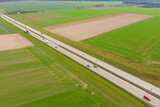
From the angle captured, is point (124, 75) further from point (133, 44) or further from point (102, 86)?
point (133, 44)

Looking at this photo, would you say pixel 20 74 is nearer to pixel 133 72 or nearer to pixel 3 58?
pixel 3 58

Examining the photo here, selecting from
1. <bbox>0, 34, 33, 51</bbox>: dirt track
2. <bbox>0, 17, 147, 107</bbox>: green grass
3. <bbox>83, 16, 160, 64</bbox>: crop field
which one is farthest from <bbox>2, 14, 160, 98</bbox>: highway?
<bbox>0, 34, 33, 51</bbox>: dirt track

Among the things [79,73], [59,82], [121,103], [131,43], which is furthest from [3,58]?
[131,43]

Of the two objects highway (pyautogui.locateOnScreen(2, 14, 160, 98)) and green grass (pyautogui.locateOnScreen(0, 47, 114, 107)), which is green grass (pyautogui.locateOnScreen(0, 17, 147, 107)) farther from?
highway (pyautogui.locateOnScreen(2, 14, 160, 98))

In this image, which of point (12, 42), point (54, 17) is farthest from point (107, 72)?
point (54, 17)

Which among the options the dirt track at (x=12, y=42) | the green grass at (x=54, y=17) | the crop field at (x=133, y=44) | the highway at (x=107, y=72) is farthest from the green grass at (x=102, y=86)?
the green grass at (x=54, y=17)
